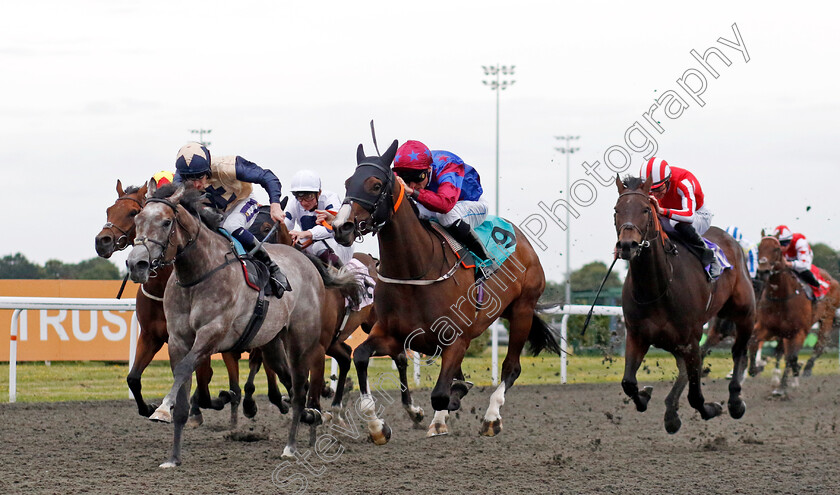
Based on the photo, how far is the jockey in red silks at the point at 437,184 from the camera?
5.79 metres

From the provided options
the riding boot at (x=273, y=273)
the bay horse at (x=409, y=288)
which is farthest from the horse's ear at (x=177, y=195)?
the bay horse at (x=409, y=288)

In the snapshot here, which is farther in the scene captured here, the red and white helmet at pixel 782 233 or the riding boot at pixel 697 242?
the red and white helmet at pixel 782 233


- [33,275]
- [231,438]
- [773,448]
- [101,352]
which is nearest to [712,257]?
[773,448]

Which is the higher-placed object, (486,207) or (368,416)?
(486,207)

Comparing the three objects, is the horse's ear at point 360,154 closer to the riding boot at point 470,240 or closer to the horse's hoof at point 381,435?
the riding boot at point 470,240

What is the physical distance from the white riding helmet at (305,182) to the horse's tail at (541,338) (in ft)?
6.44

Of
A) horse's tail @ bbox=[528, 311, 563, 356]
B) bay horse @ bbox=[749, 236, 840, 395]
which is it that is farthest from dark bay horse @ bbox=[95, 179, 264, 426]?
bay horse @ bbox=[749, 236, 840, 395]

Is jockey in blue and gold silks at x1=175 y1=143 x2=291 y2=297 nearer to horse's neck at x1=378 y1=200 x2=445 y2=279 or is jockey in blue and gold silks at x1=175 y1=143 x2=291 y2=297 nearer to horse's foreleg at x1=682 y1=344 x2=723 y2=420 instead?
horse's neck at x1=378 y1=200 x2=445 y2=279

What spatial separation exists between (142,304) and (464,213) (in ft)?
7.45

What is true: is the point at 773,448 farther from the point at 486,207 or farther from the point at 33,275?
the point at 33,275

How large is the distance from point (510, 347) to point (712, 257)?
1.55 metres

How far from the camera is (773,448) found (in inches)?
282

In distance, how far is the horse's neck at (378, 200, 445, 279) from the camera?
218 inches

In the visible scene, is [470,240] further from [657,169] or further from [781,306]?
[781,306]
